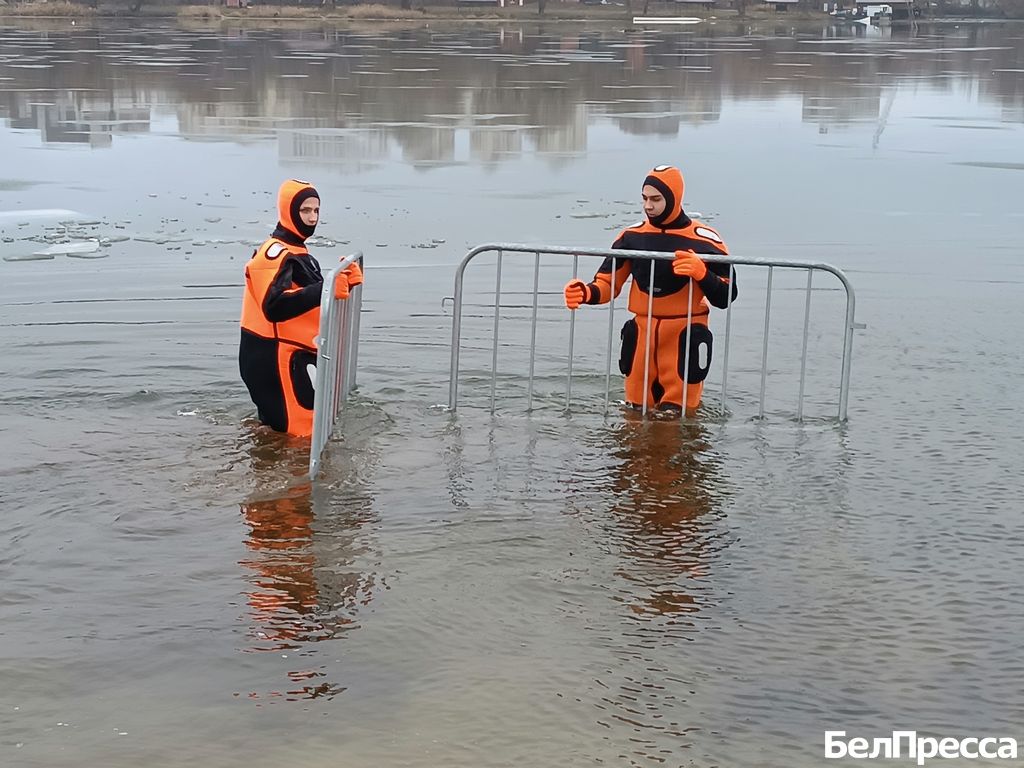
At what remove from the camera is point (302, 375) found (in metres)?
7.44

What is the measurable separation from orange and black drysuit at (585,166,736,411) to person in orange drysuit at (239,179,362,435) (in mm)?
1626

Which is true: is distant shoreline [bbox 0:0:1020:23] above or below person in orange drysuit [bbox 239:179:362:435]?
above

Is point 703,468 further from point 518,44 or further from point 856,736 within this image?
point 518,44

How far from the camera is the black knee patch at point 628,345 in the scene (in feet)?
27.3

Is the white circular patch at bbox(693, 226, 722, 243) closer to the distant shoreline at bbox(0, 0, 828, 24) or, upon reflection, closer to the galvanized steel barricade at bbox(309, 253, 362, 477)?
the galvanized steel barricade at bbox(309, 253, 362, 477)

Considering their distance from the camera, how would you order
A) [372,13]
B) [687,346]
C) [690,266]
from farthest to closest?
[372,13]
[687,346]
[690,266]

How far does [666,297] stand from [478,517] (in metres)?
2.21

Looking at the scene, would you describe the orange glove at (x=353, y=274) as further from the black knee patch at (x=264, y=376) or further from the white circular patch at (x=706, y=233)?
the white circular patch at (x=706, y=233)

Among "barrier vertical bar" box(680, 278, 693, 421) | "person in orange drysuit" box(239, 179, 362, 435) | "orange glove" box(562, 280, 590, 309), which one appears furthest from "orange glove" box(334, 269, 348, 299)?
"barrier vertical bar" box(680, 278, 693, 421)

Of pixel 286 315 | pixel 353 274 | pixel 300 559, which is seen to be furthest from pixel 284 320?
pixel 300 559

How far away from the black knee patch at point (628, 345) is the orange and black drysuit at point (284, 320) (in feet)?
6.31

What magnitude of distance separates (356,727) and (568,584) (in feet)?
4.71

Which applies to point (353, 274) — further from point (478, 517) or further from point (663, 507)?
point (663, 507)

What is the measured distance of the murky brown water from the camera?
476 cm
